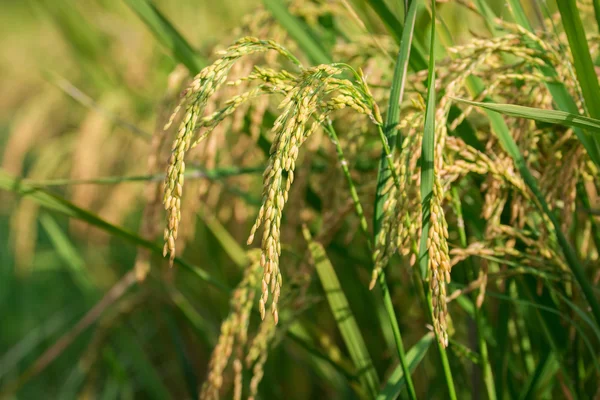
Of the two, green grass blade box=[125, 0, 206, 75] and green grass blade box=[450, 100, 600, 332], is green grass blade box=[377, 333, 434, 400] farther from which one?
green grass blade box=[125, 0, 206, 75]

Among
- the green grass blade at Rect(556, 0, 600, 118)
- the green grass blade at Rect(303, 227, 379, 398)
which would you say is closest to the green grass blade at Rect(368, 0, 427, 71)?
the green grass blade at Rect(556, 0, 600, 118)

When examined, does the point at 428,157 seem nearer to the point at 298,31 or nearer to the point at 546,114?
the point at 546,114

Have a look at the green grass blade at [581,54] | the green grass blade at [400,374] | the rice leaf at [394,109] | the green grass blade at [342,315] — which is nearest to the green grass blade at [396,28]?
the rice leaf at [394,109]

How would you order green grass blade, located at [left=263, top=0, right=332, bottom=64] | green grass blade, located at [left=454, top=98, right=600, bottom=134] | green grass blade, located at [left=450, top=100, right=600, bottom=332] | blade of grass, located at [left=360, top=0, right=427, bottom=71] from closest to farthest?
green grass blade, located at [left=454, top=98, right=600, bottom=134], green grass blade, located at [left=450, top=100, right=600, bottom=332], blade of grass, located at [left=360, top=0, right=427, bottom=71], green grass blade, located at [left=263, top=0, right=332, bottom=64]

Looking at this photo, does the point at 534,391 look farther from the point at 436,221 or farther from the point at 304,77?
the point at 304,77

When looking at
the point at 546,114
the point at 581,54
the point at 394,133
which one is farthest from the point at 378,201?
the point at 581,54

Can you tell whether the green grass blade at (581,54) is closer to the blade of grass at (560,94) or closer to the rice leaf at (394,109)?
the blade of grass at (560,94)
